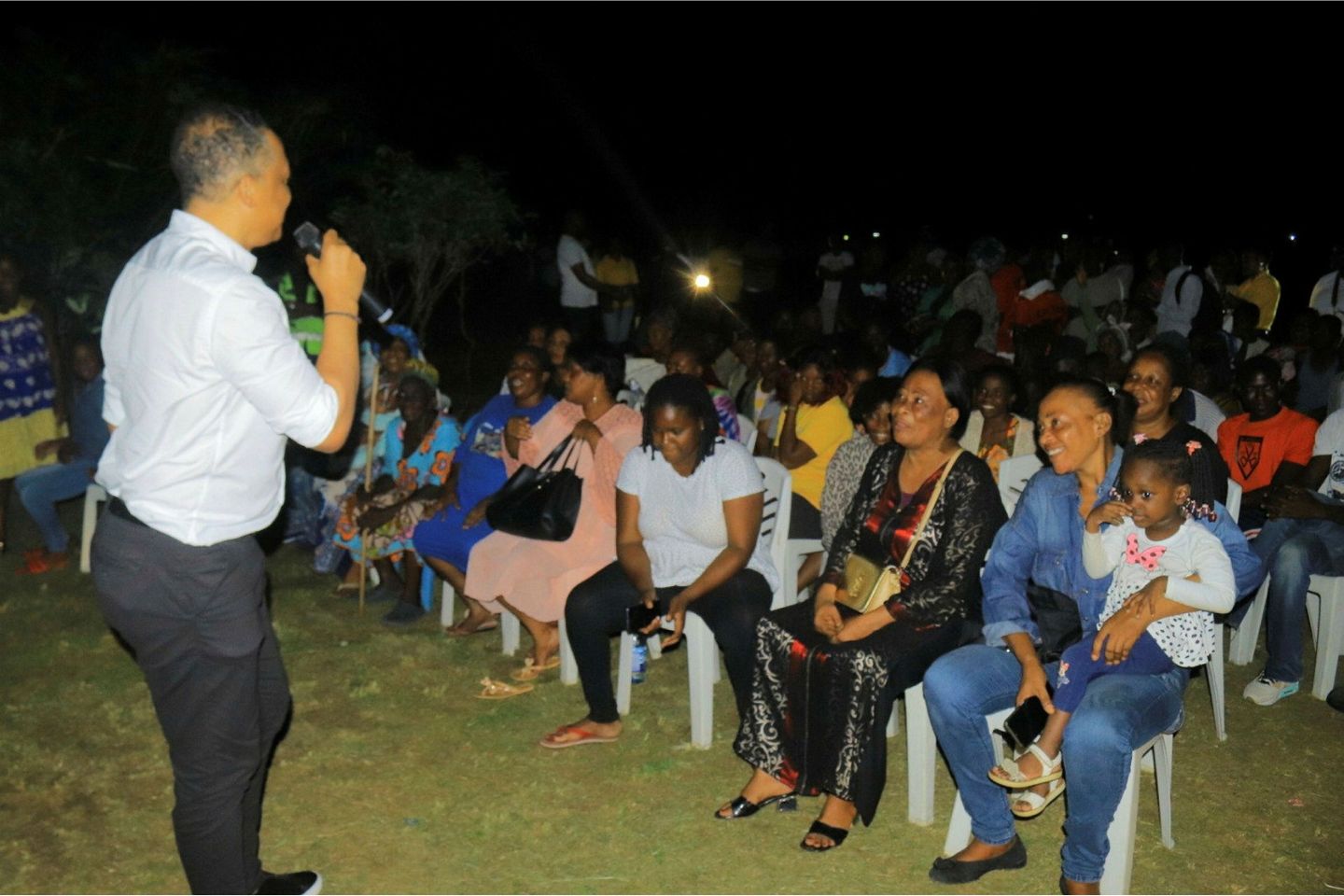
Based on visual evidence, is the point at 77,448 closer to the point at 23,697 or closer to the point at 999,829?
the point at 23,697

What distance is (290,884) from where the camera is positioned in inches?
135

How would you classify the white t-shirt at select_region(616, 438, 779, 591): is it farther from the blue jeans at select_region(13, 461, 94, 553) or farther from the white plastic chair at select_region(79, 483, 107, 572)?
the blue jeans at select_region(13, 461, 94, 553)

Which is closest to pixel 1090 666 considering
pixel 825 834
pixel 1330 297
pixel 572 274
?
pixel 825 834

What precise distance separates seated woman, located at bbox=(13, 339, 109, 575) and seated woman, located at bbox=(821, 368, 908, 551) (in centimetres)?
407

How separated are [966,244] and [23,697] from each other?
19.2 m

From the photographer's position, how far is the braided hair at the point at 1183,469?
132 inches

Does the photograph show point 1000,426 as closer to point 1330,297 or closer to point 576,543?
point 576,543

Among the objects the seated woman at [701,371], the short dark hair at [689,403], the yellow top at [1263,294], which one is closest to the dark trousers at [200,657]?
the short dark hair at [689,403]

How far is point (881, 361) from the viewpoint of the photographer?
7098 mm

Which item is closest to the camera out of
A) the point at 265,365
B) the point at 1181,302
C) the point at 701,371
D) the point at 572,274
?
the point at 265,365

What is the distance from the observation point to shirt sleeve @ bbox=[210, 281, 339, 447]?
262cm

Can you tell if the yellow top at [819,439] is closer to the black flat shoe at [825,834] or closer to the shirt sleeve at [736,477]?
the shirt sleeve at [736,477]

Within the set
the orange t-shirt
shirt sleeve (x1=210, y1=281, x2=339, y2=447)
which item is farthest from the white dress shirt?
the orange t-shirt

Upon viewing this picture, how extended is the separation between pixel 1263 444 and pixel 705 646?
267 centimetres
